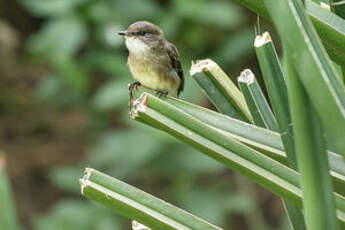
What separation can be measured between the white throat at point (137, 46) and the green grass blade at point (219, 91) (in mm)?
1517

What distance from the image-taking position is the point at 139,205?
3.51 ft

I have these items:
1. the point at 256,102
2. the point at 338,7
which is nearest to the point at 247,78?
the point at 256,102

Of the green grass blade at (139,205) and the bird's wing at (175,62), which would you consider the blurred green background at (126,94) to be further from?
the green grass blade at (139,205)

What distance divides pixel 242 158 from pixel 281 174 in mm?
54

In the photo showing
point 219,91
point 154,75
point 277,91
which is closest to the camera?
point 277,91

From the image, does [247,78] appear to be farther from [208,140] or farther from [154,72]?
[154,72]

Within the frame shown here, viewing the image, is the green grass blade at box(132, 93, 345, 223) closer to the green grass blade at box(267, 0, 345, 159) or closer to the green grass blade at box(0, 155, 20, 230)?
the green grass blade at box(267, 0, 345, 159)

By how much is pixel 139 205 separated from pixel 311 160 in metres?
0.32

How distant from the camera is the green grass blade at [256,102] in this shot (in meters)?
1.19

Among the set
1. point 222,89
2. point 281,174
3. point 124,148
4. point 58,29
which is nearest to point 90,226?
point 124,148

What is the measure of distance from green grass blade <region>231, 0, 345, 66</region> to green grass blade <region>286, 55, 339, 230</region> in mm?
260

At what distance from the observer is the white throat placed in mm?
2820

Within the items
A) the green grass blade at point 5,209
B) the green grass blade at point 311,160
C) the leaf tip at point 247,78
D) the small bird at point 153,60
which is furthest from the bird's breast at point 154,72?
the green grass blade at point 311,160

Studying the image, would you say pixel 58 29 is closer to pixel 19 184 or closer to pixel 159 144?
pixel 159 144
